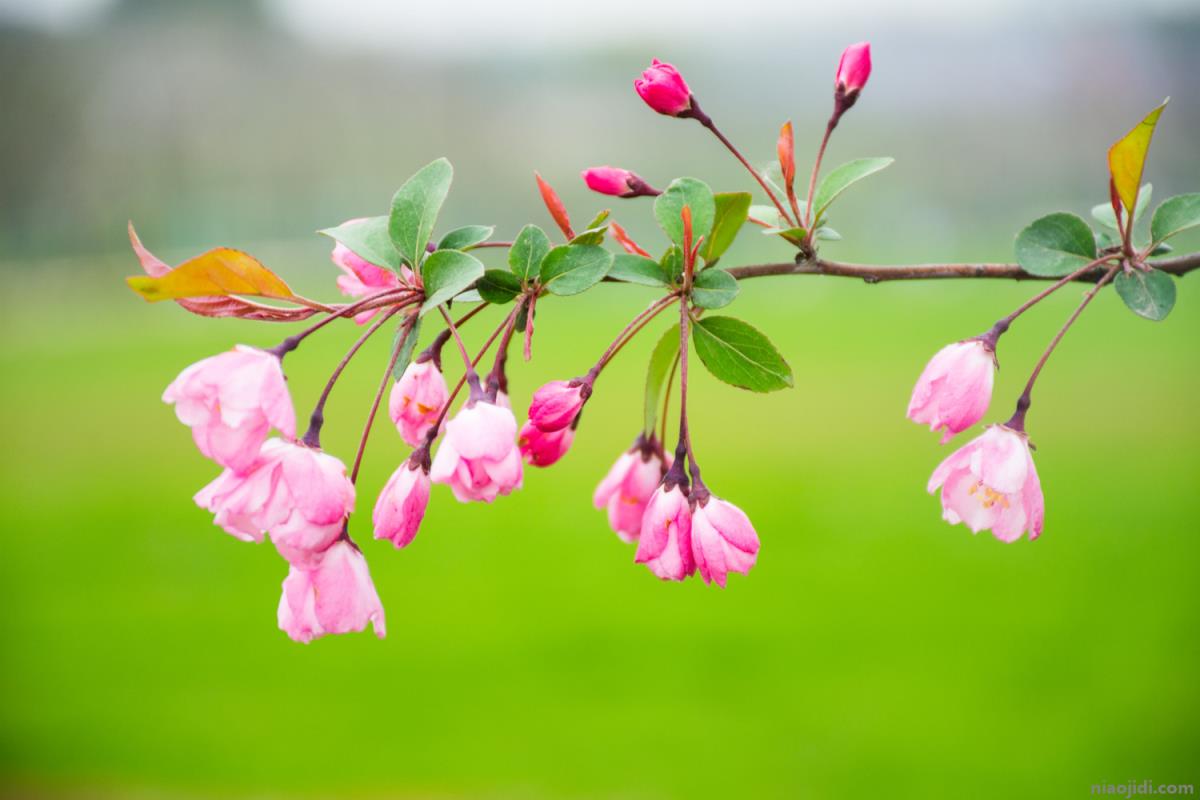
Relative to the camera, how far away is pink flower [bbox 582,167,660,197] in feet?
2.06

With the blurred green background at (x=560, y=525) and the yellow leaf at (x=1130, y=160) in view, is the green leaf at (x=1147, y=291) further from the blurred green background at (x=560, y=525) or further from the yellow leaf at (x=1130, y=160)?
the blurred green background at (x=560, y=525)

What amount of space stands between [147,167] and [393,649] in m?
9.27

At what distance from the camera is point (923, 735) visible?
314 cm

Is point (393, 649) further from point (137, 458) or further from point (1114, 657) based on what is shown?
point (137, 458)

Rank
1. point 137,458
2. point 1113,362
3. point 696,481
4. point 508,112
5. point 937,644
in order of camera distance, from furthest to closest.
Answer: point 508,112, point 1113,362, point 137,458, point 937,644, point 696,481

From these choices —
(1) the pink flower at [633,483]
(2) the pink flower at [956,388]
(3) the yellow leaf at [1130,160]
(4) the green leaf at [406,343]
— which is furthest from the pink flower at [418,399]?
(3) the yellow leaf at [1130,160]

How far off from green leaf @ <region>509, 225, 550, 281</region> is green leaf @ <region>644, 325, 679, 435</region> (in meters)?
0.11

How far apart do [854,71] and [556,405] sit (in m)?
0.31

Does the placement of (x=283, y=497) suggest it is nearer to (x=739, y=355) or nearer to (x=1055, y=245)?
(x=739, y=355)

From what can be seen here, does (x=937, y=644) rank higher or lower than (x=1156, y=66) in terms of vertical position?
lower

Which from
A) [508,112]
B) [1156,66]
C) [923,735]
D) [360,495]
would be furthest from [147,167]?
[923,735]

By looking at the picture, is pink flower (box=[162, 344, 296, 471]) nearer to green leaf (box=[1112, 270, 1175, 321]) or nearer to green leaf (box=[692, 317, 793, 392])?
green leaf (box=[692, 317, 793, 392])

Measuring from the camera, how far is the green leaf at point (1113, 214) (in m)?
0.61

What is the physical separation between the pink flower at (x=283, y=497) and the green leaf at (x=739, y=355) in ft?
0.67
